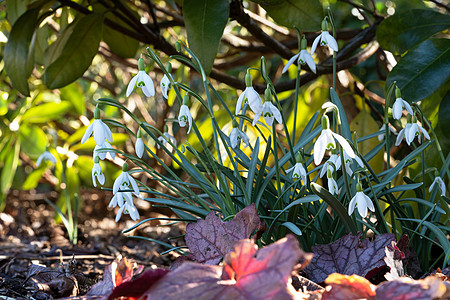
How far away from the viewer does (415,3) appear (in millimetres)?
1674

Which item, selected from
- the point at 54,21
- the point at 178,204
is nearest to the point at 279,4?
the point at 178,204

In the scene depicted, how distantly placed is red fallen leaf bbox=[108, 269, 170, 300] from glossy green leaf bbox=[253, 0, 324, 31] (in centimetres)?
72

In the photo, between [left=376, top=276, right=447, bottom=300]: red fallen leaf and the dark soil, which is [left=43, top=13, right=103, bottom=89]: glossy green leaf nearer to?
the dark soil

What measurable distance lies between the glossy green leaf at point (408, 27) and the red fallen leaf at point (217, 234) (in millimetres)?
654

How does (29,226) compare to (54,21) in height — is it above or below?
below

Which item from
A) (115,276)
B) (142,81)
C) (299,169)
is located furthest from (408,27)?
(115,276)

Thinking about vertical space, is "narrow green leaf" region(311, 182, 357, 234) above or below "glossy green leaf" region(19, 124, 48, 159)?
above

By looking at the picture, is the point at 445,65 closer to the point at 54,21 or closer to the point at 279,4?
the point at 279,4

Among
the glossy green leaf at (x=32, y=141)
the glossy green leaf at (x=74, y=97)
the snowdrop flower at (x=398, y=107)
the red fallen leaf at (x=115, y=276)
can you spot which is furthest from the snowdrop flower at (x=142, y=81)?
the glossy green leaf at (x=74, y=97)

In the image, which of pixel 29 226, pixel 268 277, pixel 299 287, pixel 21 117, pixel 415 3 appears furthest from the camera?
pixel 29 226

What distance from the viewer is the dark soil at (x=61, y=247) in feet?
2.93

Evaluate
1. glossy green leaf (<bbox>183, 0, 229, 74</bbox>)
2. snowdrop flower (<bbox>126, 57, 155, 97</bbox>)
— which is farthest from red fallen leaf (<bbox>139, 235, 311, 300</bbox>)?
glossy green leaf (<bbox>183, 0, 229, 74</bbox>)

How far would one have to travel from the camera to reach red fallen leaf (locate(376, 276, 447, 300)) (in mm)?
479

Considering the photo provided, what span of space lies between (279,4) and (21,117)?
1.19 meters
